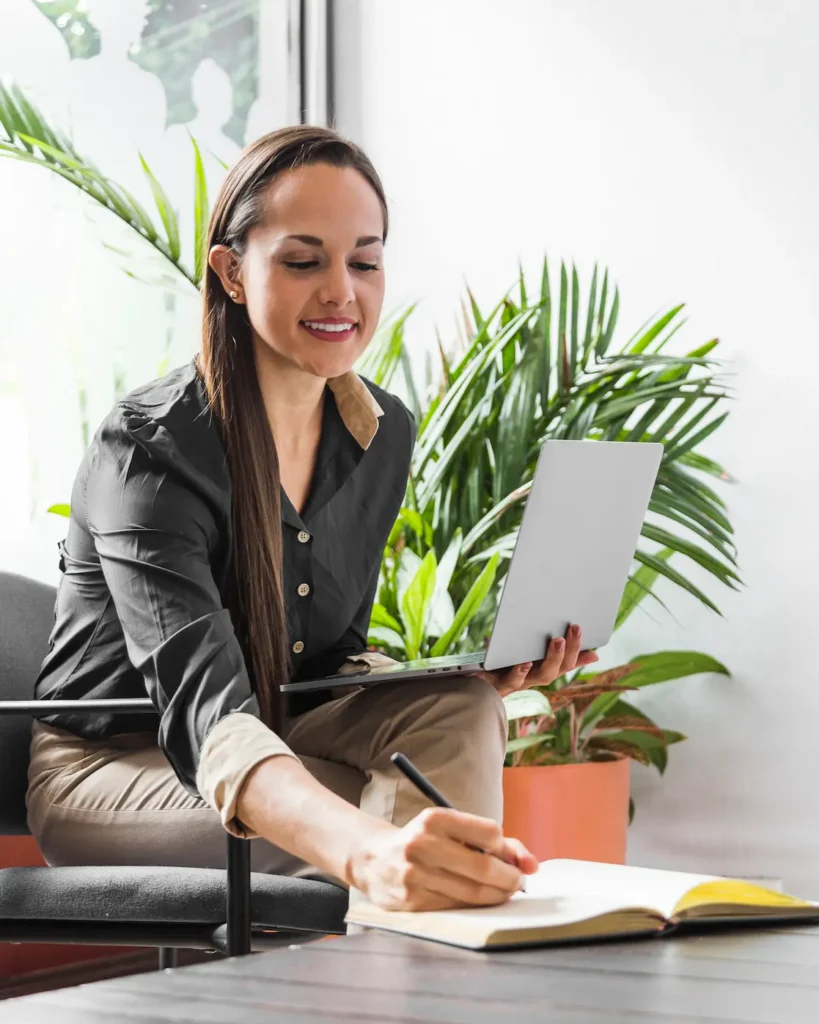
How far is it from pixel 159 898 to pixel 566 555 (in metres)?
0.50

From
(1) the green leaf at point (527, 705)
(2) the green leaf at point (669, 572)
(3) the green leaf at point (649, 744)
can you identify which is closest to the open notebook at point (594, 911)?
(1) the green leaf at point (527, 705)

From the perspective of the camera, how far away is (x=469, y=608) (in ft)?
7.00

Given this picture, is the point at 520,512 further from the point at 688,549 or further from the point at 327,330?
the point at 327,330

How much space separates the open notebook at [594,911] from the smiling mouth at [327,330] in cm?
64

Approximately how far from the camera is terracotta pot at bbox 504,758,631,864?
2164mm

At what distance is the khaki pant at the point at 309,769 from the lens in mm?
1173

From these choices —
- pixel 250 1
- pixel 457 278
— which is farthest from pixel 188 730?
pixel 250 1

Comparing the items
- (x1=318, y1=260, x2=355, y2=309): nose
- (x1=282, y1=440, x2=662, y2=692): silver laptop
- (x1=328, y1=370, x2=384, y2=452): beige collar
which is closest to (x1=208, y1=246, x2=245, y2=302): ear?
(x1=318, y1=260, x2=355, y2=309): nose

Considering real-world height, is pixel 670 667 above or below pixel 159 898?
above

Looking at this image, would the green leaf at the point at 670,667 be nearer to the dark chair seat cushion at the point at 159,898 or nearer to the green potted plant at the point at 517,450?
the green potted plant at the point at 517,450

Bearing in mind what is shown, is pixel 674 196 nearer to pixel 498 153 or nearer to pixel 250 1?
pixel 498 153

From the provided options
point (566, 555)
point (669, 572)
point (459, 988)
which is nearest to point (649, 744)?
point (669, 572)

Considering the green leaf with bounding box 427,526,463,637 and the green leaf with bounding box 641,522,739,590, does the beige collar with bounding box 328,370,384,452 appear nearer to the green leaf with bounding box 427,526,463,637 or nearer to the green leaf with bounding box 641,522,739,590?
the green leaf with bounding box 427,526,463,637

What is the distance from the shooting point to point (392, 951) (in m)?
0.74
